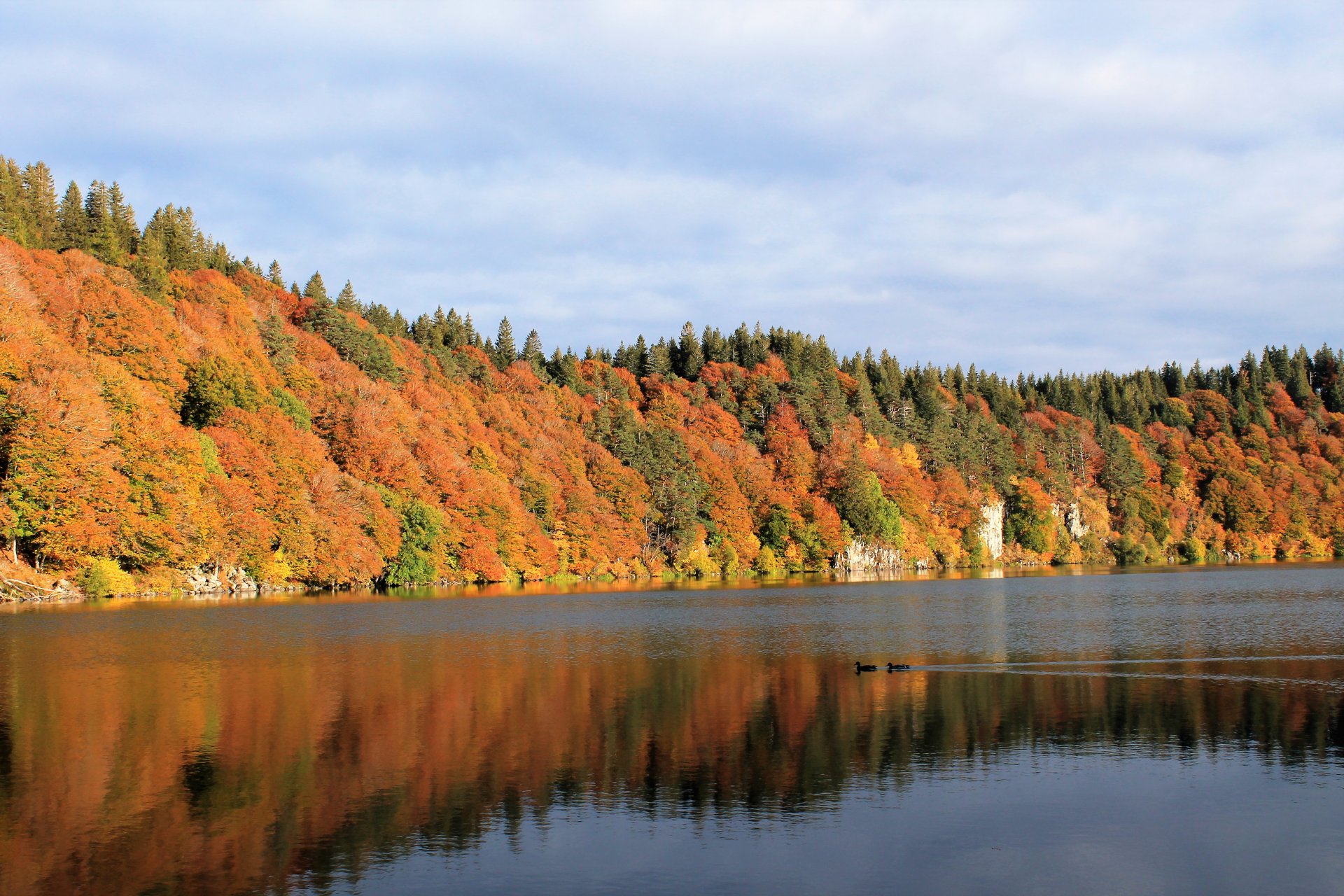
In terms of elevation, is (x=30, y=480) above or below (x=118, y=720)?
above

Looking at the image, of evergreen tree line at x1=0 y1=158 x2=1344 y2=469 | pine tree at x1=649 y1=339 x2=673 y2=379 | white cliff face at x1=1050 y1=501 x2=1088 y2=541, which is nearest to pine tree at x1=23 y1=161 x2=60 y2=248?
evergreen tree line at x1=0 y1=158 x2=1344 y2=469

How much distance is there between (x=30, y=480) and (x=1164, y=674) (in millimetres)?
64635

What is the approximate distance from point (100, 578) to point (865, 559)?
10003cm

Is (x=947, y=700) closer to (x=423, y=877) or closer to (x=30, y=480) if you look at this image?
(x=423, y=877)

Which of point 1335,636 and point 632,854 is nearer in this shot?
point 632,854

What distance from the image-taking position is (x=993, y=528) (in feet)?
560

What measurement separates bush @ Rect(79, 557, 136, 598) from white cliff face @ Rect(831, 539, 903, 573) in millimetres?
90613

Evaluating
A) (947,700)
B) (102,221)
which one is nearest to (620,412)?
(102,221)

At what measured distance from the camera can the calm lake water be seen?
15867 mm

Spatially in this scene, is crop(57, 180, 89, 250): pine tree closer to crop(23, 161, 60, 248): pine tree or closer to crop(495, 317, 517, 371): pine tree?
crop(23, 161, 60, 248): pine tree

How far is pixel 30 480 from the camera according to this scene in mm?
65375

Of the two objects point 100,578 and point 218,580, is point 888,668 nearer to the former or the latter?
point 100,578

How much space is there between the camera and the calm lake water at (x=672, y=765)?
52.1ft

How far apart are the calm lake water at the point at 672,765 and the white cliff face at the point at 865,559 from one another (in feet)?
316
